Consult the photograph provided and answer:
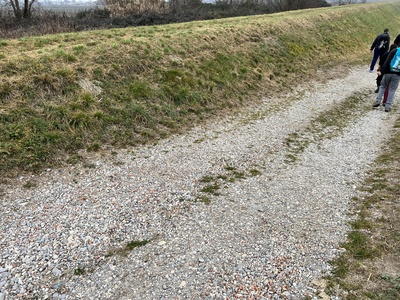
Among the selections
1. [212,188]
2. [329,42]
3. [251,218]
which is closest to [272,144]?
[212,188]

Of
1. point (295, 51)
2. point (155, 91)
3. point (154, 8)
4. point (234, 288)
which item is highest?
point (154, 8)

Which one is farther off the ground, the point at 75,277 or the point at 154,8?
the point at 154,8

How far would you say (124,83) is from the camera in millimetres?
11281

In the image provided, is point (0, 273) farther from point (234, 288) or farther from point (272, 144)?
point (272, 144)

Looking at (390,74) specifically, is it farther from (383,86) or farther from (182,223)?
(182,223)

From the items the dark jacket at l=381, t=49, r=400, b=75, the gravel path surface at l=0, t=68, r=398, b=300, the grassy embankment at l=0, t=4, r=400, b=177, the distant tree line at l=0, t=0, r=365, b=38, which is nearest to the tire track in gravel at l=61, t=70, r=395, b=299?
the gravel path surface at l=0, t=68, r=398, b=300

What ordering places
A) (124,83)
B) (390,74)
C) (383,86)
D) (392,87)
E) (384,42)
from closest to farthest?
1. (124,83)
2. (390,74)
3. (392,87)
4. (383,86)
5. (384,42)

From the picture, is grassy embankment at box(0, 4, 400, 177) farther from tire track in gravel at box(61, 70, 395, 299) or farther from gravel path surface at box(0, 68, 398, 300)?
tire track in gravel at box(61, 70, 395, 299)

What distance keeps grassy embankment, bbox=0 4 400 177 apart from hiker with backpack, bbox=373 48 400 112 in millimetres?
4592

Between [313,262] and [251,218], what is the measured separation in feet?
5.17

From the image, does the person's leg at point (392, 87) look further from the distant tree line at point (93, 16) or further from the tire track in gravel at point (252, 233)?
the distant tree line at point (93, 16)

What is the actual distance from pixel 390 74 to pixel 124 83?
11986mm

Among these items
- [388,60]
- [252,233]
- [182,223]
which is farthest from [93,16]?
[252,233]

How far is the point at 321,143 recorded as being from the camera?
34.6 ft
